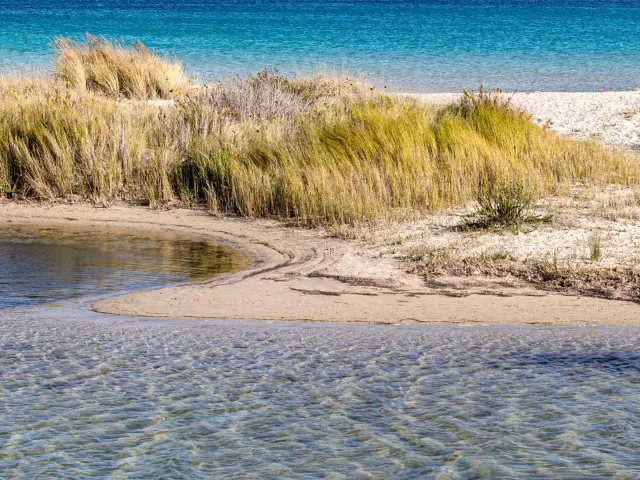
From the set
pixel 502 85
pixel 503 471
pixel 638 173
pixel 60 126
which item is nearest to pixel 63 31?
pixel 502 85

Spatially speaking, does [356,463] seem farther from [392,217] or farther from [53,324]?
[392,217]

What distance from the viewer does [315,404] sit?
4289 mm

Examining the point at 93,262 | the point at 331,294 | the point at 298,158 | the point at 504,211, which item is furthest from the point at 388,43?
the point at 331,294

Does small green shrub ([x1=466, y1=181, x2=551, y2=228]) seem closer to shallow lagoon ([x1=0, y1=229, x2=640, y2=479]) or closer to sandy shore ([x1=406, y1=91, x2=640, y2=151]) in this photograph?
shallow lagoon ([x1=0, y1=229, x2=640, y2=479])

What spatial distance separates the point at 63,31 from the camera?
46.1m

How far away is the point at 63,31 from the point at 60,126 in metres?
36.6

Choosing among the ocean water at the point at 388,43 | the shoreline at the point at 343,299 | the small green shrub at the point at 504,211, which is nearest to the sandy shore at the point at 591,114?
the ocean water at the point at 388,43

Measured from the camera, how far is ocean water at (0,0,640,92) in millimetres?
29172

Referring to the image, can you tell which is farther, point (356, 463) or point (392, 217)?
point (392, 217)

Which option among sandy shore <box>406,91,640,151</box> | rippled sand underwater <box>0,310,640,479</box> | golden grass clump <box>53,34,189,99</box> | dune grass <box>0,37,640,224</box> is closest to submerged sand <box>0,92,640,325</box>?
dune grass <box>0,37,640,224</box>

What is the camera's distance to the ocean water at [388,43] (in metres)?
29.2

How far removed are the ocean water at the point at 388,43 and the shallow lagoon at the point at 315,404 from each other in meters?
14.5

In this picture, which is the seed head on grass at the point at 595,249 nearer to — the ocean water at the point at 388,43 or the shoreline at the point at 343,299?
the shoreline at the point at 343,299

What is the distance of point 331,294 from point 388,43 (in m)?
35.9
